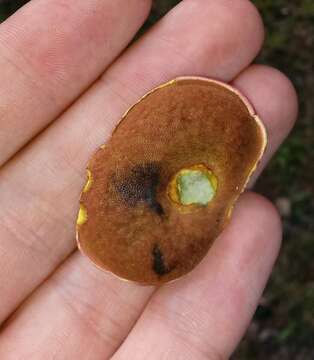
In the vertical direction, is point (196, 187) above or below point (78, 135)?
below

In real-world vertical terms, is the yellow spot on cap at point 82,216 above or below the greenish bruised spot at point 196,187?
above

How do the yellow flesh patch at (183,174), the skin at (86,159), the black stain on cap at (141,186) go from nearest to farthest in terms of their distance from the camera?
the black stain on cap at (141,186) < the yellow flesh patch at (183,174) < the skin at (86,159)

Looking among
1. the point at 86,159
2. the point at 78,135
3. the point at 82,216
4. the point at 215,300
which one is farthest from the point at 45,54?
the point at 215,300

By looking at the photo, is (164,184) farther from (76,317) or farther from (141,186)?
(76,317)

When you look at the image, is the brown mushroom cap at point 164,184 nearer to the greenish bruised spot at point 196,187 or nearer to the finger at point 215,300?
the greenish bruised spot at point 196,187

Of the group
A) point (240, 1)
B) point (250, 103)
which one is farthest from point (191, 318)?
point (240, 1)

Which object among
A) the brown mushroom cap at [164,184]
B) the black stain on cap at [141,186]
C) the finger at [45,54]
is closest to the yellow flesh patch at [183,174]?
the brown mushroom cap at [164,184]

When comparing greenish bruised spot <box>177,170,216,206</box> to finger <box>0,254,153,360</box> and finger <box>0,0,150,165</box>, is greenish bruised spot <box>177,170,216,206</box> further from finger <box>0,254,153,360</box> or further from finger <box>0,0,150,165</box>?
finger <box>0,0,150,165</box>

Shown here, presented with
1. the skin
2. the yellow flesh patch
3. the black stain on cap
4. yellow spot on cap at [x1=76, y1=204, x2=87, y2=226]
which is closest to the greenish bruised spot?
the yellow flesh patch

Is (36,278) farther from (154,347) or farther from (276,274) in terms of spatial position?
(276,274)
